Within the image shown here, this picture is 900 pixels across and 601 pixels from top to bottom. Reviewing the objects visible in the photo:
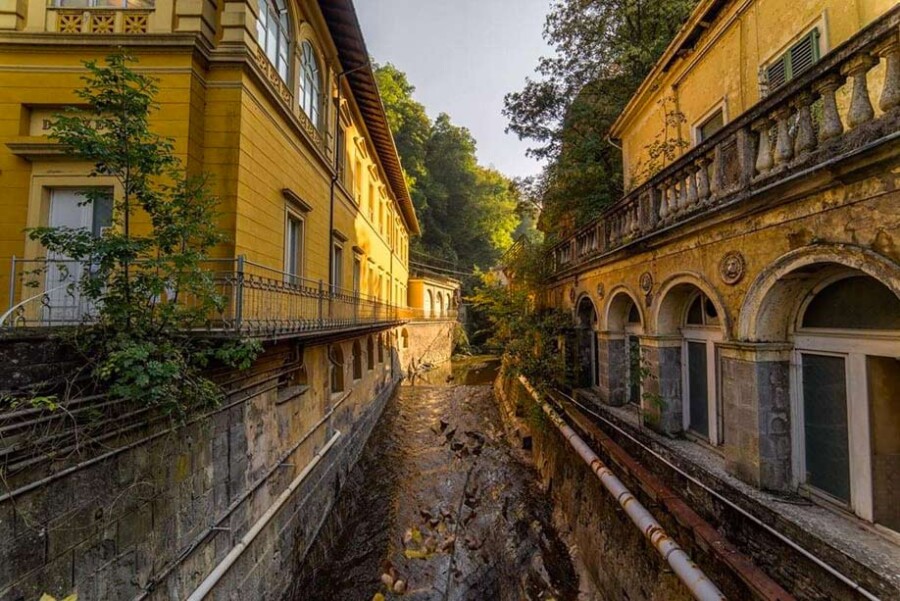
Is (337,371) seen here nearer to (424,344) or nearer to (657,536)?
(657,536)

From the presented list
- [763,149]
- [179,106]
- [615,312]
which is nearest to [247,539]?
[179,106]

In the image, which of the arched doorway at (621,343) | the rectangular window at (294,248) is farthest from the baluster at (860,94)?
the rectangular window at (294,248)

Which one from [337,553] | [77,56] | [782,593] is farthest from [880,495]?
[77,56]

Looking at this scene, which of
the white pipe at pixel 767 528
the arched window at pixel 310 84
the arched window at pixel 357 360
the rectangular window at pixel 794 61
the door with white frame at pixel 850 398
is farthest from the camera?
the arched window at pixel 357 360

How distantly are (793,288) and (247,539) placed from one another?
22.4 feet

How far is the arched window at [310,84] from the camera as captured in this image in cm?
853

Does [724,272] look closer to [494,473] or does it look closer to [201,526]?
[201,526]

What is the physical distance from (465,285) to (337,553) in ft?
125

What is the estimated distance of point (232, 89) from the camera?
581 centimetres

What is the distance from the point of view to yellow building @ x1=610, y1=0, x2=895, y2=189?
4.85 m

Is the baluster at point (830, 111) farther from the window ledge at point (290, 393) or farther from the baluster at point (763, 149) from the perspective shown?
the window ledge at point (290, 393)

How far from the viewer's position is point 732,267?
408 cm

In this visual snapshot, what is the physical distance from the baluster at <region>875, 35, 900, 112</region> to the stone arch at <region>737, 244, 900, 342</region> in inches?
38.0

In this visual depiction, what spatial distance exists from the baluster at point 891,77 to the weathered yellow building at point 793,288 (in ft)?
0.05
